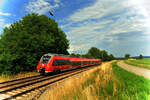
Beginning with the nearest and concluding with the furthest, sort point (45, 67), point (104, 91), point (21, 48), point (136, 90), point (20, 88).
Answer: point (136, 90) < point (104, 91) < point (20, 88) < point (45, 67) < point (21, 48)

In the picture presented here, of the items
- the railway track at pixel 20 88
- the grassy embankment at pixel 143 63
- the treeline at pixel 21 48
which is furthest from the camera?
the treeline at pixel 21 48

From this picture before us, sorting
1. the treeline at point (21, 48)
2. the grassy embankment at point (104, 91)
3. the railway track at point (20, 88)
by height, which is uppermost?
the treeline at point (21, 48)

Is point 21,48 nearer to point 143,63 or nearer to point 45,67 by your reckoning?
point 45,67

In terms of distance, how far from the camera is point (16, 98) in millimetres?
5820

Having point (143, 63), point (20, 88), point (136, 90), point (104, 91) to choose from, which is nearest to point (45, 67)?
point (20, 88)

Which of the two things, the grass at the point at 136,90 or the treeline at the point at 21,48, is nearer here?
the grass at the point at 136,90

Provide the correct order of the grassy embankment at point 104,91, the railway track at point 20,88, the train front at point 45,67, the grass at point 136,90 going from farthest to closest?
the train front at point 45,67 → the railway track at point 20,88 → the grassy embankment at point 104,91 → the grass at point 136,90

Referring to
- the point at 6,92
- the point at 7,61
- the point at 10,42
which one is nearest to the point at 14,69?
the point at 7,61

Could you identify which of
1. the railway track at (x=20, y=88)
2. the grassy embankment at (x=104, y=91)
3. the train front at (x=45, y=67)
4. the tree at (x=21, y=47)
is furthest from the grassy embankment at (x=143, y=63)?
the tree at (x=21, y=47)

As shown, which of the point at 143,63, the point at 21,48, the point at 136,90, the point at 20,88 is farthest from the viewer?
the point at 21,48

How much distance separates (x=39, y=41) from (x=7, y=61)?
463cm

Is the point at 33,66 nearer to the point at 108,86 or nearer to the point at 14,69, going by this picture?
the point at 14,69

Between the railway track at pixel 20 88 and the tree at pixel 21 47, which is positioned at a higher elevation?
the tree at pixel 21 47

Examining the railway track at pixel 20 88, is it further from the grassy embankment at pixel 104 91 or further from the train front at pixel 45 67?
the train front at pixel 45 67
